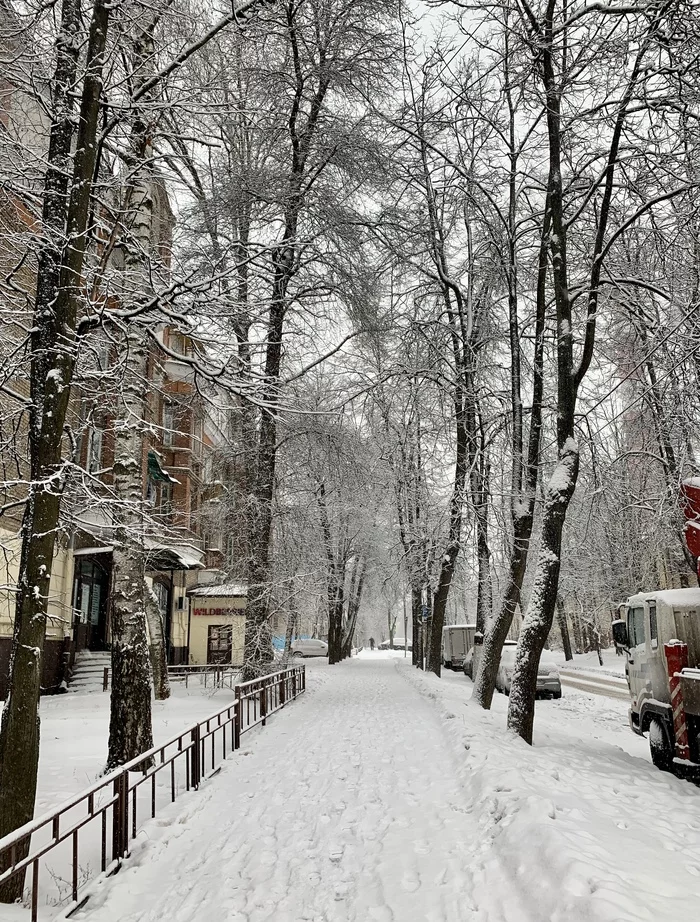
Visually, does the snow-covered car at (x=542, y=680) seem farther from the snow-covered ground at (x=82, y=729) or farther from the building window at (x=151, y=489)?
the building window at (x=151, y=489)

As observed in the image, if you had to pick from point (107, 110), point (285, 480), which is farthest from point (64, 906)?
point (285, 480)

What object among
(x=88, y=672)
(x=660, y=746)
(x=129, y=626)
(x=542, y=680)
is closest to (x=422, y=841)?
(x=129, y=626)

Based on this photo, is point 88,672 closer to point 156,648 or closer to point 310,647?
point 156,648

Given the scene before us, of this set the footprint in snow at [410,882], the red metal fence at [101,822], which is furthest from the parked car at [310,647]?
the footprint in snow at [410,882]

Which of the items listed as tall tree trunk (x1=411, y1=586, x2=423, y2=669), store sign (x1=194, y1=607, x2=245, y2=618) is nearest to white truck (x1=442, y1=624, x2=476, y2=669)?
tall tree trunk (x1=411, y1=586, x2=423, y2=669)

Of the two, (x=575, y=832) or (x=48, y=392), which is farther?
(x=48, y=392)

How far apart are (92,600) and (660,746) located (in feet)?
70.5

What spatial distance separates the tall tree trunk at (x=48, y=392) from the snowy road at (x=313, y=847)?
114cm

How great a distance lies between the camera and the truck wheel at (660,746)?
950cm

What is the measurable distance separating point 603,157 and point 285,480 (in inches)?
505

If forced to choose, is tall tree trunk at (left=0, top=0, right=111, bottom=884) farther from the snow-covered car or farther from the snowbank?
the snow-covered car

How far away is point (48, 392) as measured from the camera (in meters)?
5.54

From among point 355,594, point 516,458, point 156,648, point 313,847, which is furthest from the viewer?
point 355,594

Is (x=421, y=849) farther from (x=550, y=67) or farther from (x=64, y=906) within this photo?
(x=550, y=67)
